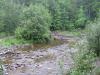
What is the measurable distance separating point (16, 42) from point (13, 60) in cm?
1105

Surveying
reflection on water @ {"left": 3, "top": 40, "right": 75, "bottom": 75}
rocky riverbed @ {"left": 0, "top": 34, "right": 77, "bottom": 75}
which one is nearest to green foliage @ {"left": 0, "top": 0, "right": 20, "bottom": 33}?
reflection on water @ {"left": 3, "top": 40, "right": 75, "bottom": 75}

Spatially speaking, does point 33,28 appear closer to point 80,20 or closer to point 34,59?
point 34,59

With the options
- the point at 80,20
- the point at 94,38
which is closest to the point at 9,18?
the point at 80,20

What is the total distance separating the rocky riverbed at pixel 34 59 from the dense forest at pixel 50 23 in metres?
3.04

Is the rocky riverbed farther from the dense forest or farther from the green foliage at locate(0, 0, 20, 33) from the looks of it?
the green foliage at locate(0, 0, 20, 33)

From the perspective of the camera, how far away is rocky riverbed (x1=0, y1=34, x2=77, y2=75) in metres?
26.1

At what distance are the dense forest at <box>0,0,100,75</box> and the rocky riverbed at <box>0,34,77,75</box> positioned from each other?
3037mm

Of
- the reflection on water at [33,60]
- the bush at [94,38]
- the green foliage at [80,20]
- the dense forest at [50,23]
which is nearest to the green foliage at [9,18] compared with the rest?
the dense forest at [50,23]

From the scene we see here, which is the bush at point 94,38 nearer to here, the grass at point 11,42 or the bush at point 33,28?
the grass at point 11,42

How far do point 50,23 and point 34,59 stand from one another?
2494 centimetres

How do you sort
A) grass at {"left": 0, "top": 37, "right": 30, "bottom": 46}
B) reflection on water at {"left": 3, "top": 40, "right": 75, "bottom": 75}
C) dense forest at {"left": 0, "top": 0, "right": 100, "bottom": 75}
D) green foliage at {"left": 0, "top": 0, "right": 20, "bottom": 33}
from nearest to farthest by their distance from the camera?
reflection on water at {"left": 3, "top": 40, "right": 75, "bottom": 75}
dense forest at {"left": 0, "top": 0, "right": 100, "bottom": 75}
grass at {"left": 0, "top": 37, "right": 30, "bottom": 46}
green foliage at {"left": 0, "top": 0, "right": 20, "bottom": 33}

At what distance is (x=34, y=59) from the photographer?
3216cm

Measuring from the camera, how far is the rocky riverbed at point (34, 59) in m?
26.1

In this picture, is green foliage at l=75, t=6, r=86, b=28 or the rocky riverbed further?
green foliage at l=75, t=6, r=86, b=28
